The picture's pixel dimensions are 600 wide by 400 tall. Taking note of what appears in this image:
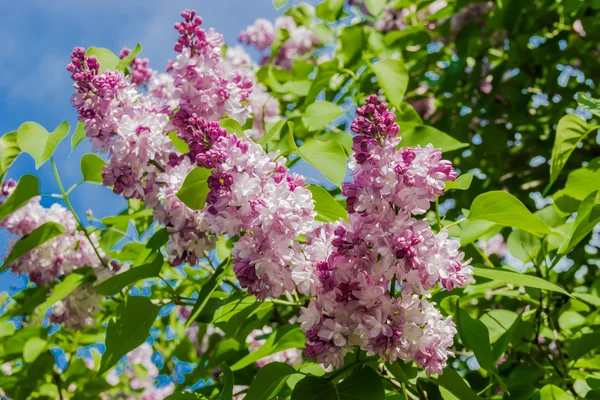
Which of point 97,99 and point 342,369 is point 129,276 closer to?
point 97,99

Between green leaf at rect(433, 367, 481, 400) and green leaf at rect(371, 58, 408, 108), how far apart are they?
2.47 feet

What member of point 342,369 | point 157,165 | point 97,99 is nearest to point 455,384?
point 342,369

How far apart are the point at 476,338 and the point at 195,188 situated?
2.11ft

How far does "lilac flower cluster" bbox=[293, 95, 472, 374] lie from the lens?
3.37 feet

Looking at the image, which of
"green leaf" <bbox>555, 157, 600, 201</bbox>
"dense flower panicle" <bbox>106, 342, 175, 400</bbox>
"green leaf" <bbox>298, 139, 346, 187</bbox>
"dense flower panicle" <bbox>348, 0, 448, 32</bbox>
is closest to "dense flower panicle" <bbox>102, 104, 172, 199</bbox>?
"green leaf" <bbox>298, 139, 346, 187</bbox>

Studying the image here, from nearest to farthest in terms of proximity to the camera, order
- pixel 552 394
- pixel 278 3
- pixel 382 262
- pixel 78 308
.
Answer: pixel 382 262
pixel 552 394
pixel 78 308
pixel 278 3

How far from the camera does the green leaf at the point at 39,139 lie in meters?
1.68

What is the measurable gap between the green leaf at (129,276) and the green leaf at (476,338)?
2.29ft

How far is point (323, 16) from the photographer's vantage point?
106 inches

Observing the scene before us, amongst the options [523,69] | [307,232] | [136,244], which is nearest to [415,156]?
[307,232]

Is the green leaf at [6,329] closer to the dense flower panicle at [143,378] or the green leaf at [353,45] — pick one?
the dense flower panicle at [143,378]

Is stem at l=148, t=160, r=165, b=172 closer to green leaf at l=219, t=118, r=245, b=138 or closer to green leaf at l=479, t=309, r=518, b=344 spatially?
green leaf at l=219, t=118, r=245, b=138

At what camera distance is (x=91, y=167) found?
182 cm

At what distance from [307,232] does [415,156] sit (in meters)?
0.26
